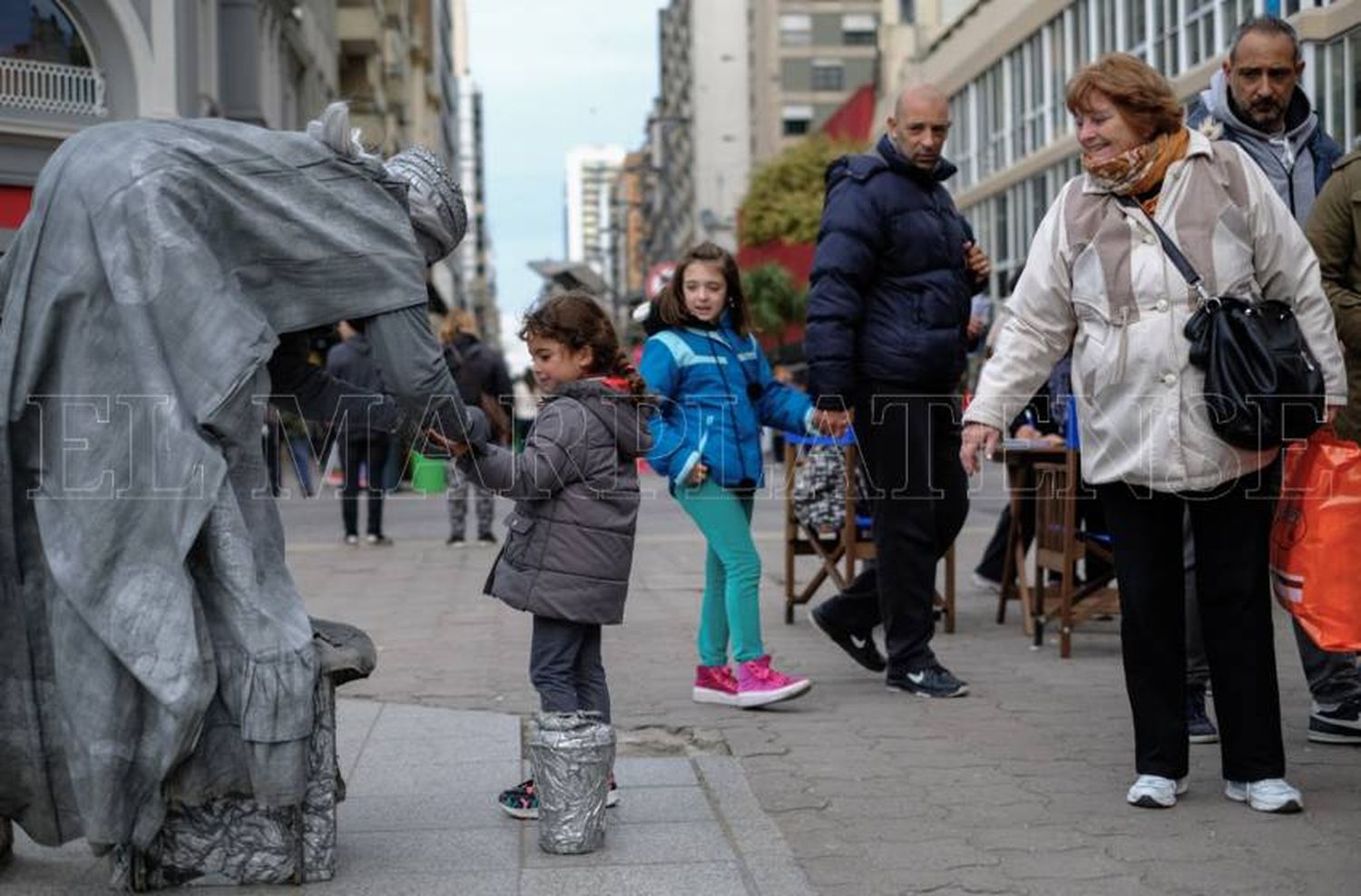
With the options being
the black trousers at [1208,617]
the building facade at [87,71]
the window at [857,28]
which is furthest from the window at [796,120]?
the black trousers at [1208,617]

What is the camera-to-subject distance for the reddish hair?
17.1ft

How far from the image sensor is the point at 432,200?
4707mm

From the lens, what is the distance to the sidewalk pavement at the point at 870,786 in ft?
15.2

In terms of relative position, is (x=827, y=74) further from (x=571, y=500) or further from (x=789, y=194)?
(x=571, y=500)

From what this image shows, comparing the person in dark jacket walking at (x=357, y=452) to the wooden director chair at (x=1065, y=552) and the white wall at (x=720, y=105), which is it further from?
the white wall at (x=720, y=105)

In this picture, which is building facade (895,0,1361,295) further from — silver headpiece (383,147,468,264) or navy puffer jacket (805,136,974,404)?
silver headpiece (383,147,468,264)

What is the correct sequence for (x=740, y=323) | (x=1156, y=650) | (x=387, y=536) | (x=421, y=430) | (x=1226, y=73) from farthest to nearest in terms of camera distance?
1. (x=387, y=536)
2. (x=740, y=323)
3. (x=1226, y=73)
4. (x=1156, y=650)
5. (x=421, y=430)

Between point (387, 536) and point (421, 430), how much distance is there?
12.1 meters

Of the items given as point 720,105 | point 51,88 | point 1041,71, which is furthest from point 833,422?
point 720,105

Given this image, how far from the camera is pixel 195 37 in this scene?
97.2ft

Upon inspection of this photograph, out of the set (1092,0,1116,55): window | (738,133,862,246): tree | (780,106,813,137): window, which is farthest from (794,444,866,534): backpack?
(780,106,813,137): window

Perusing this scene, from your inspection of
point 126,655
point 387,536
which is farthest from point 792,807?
point 387,536

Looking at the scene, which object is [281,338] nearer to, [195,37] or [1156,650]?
[1156,650]

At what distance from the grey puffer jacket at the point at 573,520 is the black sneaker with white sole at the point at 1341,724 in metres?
2.45
